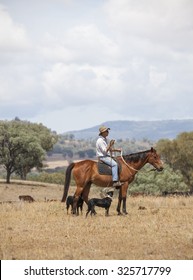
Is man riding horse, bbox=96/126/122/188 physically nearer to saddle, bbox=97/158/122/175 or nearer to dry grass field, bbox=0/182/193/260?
saddle, bbox=97/158/122/175

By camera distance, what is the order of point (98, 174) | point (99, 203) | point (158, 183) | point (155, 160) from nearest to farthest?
point (99, 203)
point (98, 174)
point (155, 160)
point (158, 183)

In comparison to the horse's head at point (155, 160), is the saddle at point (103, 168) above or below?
below

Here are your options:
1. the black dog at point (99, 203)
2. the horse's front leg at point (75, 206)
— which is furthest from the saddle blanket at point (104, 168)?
the horse's front leg at point (75, 206)

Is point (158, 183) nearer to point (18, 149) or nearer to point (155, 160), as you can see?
point (18, 149)

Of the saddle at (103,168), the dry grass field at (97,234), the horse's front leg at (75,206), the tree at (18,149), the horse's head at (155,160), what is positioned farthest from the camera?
the tree at (18,149)

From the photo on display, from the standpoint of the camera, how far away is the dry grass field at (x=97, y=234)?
1307cm

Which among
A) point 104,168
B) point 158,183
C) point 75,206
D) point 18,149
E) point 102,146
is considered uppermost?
point 18,149

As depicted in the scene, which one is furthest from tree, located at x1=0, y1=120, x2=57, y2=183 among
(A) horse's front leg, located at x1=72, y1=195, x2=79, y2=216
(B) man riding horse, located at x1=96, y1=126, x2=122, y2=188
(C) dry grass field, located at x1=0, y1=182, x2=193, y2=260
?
(B) man riding horse, located at x1=96, y1=126, x2=122, y2=188

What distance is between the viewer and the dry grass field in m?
13.1

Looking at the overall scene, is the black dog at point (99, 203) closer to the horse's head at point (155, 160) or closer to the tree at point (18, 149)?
the horse's head at point (155, 160)

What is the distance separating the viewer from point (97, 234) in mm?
15961

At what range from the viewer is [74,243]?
1445 centimetres

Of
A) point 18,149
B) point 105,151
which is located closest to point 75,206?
point 105,151
